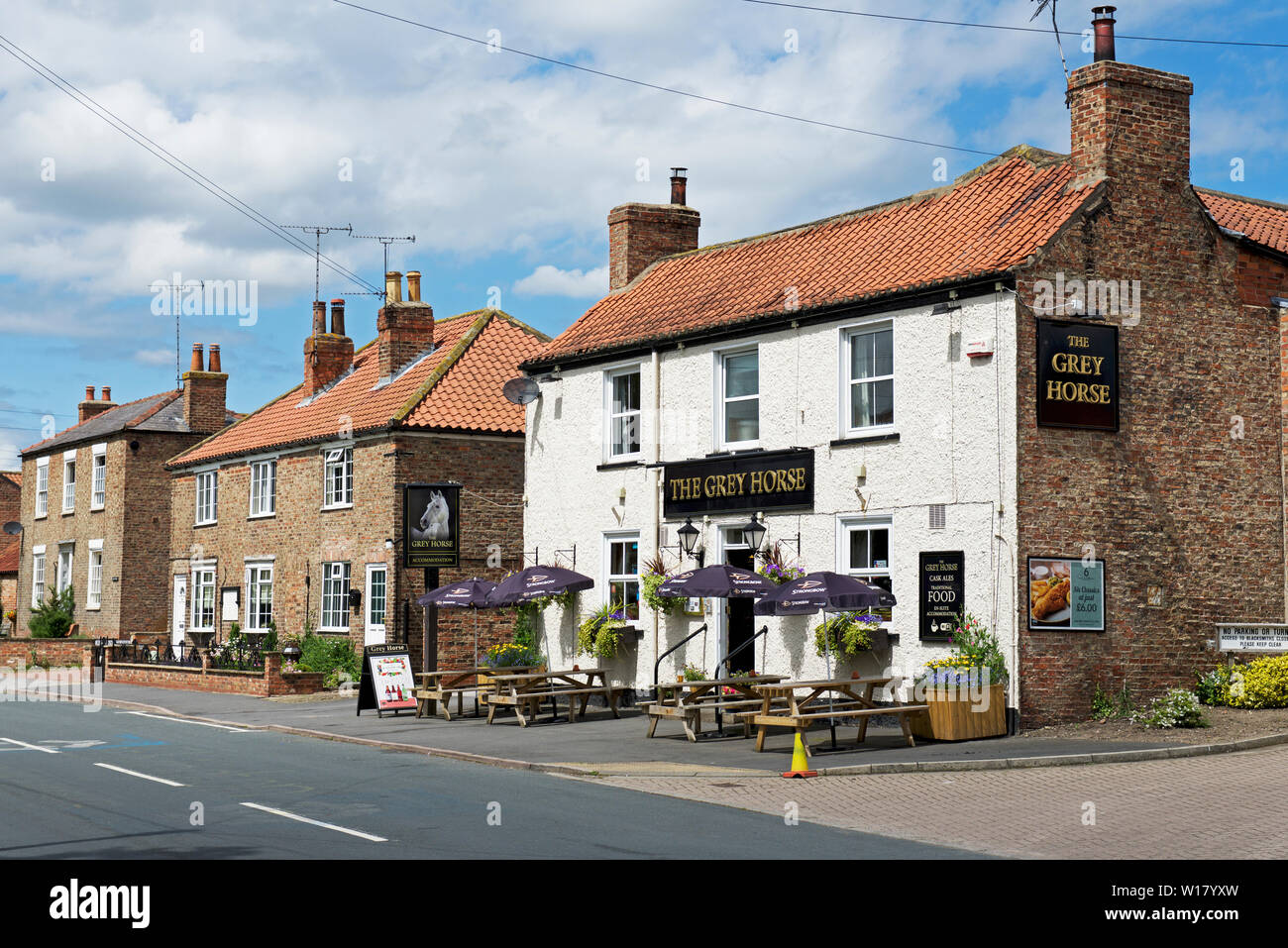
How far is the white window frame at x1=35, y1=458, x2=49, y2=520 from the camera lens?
5288cm

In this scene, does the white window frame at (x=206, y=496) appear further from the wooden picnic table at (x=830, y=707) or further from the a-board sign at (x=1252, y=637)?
the a-board sign at (x=1252, y=637)

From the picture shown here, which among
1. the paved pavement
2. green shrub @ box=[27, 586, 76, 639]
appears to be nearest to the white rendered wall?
the paved pavement

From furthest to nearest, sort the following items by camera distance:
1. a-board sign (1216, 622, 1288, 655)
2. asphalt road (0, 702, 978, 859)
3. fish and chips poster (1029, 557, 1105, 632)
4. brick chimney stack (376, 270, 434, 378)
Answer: brick chimney stack (376, 270, 434, 378)
a-board sign (1216, 622, 1288, 655)
fish and chips poster (1029, 557, 1105, 632)
asphalt road (0, 702, 978, 859)

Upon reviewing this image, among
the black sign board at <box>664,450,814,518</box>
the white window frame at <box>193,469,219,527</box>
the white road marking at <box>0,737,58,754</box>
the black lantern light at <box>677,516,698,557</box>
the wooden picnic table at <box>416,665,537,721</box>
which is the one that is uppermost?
the white window frame at <box>193,469,219,527</box>

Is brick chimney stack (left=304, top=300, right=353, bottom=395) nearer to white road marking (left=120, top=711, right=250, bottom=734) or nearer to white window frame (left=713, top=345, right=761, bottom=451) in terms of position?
white road marking (left=120, top=711, right=250, bottom=734)

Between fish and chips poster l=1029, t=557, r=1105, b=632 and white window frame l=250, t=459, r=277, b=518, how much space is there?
23.3m

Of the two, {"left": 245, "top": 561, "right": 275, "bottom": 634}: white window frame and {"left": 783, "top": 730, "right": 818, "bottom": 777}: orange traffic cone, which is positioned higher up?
{"left": 245, "top": 561, "right": 275, "bottom": 634}: white window frame

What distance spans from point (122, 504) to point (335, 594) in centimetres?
1559

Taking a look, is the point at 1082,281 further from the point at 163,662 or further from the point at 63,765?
the point at 163,662

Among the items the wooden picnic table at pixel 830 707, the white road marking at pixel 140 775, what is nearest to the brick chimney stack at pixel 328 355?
the wooden picnic table at pixel 830 707

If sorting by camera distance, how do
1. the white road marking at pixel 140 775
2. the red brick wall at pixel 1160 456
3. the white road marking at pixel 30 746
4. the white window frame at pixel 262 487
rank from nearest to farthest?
the white road marking at pixel 140 775 → the white road marking at pixel 30 746 → the red brick wall at pixel 1160 456 → the white window frame at pixel 262 487

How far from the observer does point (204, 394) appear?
4809cm

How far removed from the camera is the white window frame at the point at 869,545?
20.7 meters

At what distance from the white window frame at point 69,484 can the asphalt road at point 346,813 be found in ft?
110
